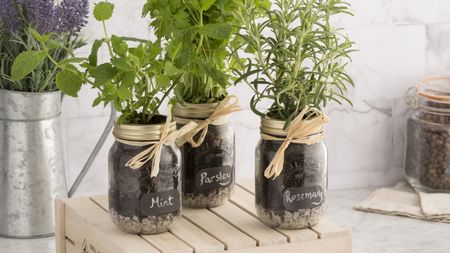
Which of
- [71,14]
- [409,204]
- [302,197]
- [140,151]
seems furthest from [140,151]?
[409,204]

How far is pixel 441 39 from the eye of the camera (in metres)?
2.25

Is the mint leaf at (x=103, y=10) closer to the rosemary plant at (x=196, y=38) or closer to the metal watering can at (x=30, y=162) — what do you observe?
the rosemary plant at (x=196, y=38)

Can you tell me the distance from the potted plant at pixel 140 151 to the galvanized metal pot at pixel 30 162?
0.45 meters

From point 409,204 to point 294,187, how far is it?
0.80 metres

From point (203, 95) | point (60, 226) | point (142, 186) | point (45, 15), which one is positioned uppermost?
point (45, 15)

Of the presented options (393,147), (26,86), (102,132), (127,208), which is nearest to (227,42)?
(127,208)

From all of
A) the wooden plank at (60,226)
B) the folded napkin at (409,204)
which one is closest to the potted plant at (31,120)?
the wooden plank at (60,226)

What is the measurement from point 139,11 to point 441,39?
732 millimetres

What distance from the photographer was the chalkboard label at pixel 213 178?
1.44 metres

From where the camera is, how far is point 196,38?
1.37 m

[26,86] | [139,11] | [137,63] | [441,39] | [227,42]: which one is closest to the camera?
[137,63]

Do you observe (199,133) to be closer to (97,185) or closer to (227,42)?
(227,42)

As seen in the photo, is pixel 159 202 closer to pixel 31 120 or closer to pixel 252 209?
pixel 252 209

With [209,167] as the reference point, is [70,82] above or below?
above
